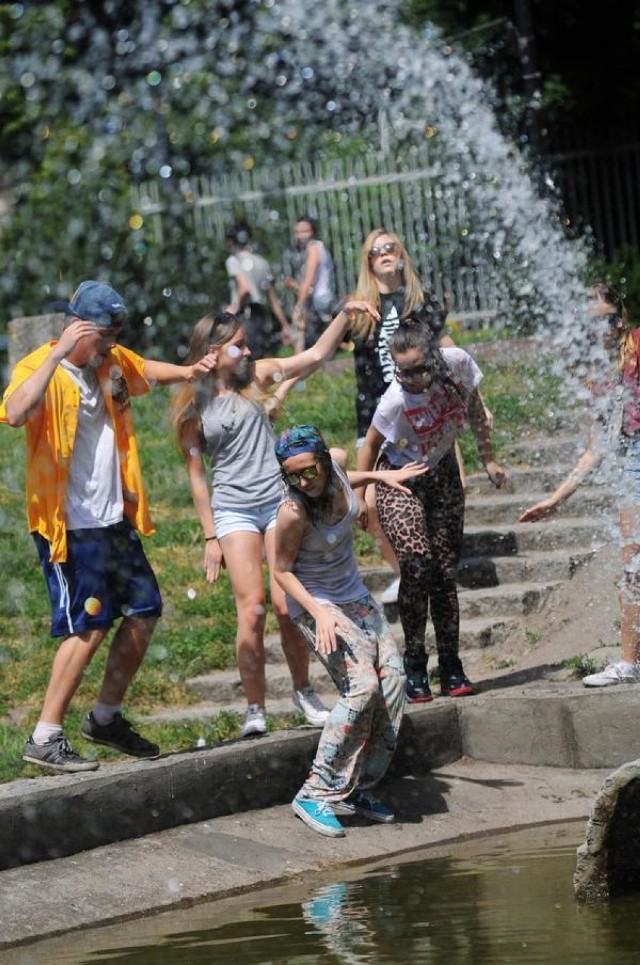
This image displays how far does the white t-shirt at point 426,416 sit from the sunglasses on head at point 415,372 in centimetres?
11

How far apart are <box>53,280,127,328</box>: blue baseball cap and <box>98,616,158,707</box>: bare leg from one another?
1170mm

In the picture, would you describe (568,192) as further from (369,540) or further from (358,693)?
(358,693)

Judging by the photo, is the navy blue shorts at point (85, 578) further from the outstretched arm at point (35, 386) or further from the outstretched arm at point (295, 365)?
the outstretched arm at point (295, 365)

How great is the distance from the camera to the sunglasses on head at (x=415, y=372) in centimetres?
810

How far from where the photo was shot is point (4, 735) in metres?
8.38

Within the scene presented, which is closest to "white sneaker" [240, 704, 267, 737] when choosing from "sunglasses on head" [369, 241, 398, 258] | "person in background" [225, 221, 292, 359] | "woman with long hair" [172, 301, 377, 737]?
"woman with long hair" [172, 301, 377, 737]

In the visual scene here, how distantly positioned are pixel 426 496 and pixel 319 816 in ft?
5.97

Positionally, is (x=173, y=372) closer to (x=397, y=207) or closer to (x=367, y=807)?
(x=367, y=807)

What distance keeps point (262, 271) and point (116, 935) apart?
1081 cm

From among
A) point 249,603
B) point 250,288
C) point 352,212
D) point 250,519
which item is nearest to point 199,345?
point 250,519

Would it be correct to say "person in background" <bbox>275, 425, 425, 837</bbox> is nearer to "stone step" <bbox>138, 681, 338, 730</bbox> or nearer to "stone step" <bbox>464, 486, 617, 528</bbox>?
"stone step" <bbox>138, 681, 338, 730</bbox>

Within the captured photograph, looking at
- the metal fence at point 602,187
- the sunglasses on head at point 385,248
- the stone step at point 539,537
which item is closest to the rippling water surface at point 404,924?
the sunglasses on head at point 385,248

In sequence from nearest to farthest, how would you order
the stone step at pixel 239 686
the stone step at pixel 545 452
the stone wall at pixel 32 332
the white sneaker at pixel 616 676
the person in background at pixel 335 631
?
1. the person in background at pixel 335 631
2. the white sneaker at pixel 616 676
3. the stone step at pixel 239 686
4. the stone step at pixel 545 452
5. the stone wall at pixel 32 332

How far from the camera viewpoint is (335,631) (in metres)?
7.18
